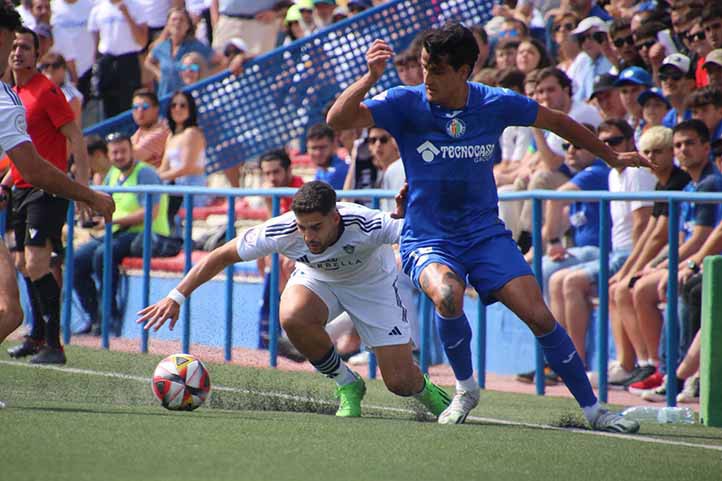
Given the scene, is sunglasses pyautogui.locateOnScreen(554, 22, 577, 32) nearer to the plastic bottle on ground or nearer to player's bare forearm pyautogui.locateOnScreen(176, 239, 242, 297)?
the plastic bottle on ground

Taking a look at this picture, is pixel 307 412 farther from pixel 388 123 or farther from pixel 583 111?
pixel 583 111

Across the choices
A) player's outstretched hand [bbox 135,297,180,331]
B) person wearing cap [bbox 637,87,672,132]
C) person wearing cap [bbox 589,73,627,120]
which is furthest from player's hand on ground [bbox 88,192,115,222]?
person wearing cap [bbox 589,73,627,120]

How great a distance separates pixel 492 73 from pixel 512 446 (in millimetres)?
7013

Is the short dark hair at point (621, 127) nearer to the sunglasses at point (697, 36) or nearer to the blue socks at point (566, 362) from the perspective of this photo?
the sunglasses at point (697, 36)

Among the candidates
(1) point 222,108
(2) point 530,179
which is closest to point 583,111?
(2) point 530,179

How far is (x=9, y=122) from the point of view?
7.28 metres

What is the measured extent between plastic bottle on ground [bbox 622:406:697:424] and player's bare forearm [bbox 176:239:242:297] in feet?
8.86

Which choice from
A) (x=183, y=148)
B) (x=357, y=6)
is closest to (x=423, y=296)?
(x=183, y=148)

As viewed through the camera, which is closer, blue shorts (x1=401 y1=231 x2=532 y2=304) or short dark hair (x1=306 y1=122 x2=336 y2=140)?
blue shorts (x1=401 y1=231 x2=532 y2=304)

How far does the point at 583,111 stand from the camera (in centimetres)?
1223

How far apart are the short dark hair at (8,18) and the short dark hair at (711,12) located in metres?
6.71

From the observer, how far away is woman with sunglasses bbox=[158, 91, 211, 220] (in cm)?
1488

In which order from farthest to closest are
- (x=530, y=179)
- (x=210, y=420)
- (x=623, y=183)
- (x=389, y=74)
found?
(x=389, y=74) → (x=530, y=179) → (x=623, y=183) → (x=210, y=420)

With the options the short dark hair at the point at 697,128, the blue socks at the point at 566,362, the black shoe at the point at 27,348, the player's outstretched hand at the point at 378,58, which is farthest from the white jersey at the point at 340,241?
the black shoe at the point at 27,348
